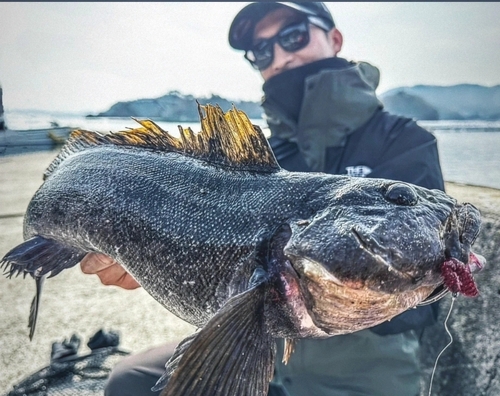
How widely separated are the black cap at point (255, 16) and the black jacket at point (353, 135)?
0.48 meters

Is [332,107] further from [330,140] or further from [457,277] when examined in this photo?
[457,277]

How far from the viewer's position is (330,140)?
10.7ft

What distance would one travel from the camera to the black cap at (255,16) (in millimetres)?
3729

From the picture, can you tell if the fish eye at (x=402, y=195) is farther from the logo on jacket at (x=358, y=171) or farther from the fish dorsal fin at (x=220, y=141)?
the logo on jacket at (x=358, y=171)

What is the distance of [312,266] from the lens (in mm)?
1401

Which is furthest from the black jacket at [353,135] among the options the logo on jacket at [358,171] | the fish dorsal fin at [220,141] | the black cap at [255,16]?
the fish dorsal fin at [220,141]

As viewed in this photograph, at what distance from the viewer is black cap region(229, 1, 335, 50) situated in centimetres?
373

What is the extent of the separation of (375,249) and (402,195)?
23 centimetres

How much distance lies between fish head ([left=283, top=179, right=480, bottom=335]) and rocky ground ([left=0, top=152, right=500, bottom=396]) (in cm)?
174

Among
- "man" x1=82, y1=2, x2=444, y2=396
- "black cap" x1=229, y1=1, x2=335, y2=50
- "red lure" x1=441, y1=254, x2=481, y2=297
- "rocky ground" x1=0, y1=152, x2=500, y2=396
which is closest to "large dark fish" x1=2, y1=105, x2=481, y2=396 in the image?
"red lure" x1=441, y1=254, x2=481, y2=297

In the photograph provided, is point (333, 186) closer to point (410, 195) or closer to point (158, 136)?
point (410, 195)

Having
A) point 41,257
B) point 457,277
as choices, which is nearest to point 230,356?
point 457,277

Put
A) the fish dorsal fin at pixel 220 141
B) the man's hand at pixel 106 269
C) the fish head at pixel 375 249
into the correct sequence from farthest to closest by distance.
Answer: the man's hand at pixel 106 269, the fish dorsal fin at pixel 220 141, the fish head at pixel 375 249

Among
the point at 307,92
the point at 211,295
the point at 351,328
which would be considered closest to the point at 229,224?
the point at 211,295
